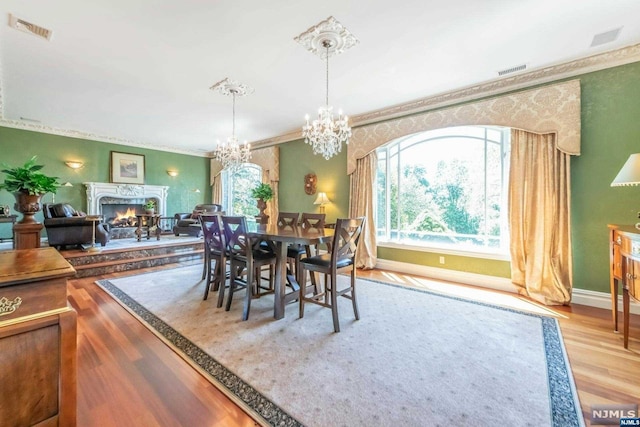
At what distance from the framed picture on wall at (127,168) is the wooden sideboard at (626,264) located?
30.2 feet

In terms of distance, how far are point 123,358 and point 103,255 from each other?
3600mm

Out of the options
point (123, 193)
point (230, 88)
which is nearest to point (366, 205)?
point (230, 88)

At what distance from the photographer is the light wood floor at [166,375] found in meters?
1.50

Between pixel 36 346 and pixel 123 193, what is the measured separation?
745 centimetres

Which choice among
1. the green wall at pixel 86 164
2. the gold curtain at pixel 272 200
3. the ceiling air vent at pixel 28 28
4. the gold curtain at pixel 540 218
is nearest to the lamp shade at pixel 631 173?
the gold curtain at pixel 540 218

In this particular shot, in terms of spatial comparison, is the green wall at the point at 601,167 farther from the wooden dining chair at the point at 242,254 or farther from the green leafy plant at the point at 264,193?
the green leafy plant at the point at 264,193

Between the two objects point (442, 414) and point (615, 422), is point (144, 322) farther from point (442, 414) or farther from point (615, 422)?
point (615, 422)

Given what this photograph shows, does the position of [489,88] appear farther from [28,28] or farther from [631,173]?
[28,28]

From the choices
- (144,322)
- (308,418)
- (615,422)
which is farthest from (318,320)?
(615,422)

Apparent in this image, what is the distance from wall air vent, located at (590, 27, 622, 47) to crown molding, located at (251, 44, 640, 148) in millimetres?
274

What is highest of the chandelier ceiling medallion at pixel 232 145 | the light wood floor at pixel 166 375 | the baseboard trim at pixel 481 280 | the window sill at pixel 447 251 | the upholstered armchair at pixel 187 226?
the chandelier ceiling medallion at pixel 232 145

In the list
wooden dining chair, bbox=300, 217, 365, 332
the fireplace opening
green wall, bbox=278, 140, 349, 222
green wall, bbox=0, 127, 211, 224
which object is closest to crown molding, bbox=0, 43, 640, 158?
green wall, bbox=0, 127, 211, 224

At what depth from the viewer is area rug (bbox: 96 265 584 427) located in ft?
5.04

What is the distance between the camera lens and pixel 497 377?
1834mm
